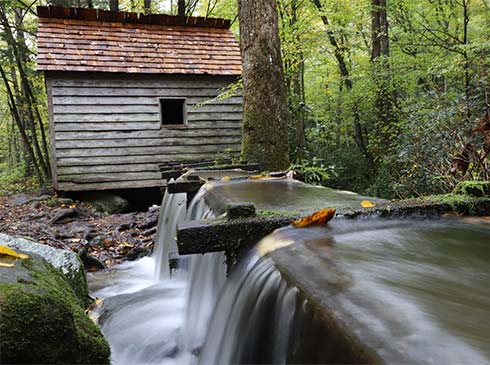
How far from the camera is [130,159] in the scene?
1194 cm

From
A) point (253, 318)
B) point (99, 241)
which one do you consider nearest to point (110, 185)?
point (99, 241)

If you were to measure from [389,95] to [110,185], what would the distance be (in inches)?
340

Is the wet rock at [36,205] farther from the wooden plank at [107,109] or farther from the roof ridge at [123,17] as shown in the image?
the roof ridge at [123,17]

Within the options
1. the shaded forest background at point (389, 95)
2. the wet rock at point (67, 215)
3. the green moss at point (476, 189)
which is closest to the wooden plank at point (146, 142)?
the wet rock at point (67, 215)

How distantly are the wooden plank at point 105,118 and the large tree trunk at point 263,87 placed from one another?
6.01 meters

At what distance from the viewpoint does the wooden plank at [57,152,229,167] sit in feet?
37.4

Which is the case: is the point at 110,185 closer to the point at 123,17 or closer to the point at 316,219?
the point at 123,17

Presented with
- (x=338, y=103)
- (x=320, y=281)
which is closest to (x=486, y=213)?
(x=320, y=281)

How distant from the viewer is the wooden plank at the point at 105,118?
11.3m

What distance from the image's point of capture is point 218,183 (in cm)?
457

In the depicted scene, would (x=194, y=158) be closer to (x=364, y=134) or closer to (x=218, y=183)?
(x=364, y=134)

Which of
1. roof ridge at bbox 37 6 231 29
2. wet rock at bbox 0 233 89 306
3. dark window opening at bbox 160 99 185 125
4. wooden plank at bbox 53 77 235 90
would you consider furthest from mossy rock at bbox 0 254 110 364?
dark window opening at bbox 160 99 185 125

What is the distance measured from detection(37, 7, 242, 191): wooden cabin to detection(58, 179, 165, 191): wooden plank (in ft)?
0.09

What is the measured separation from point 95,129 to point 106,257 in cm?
600
